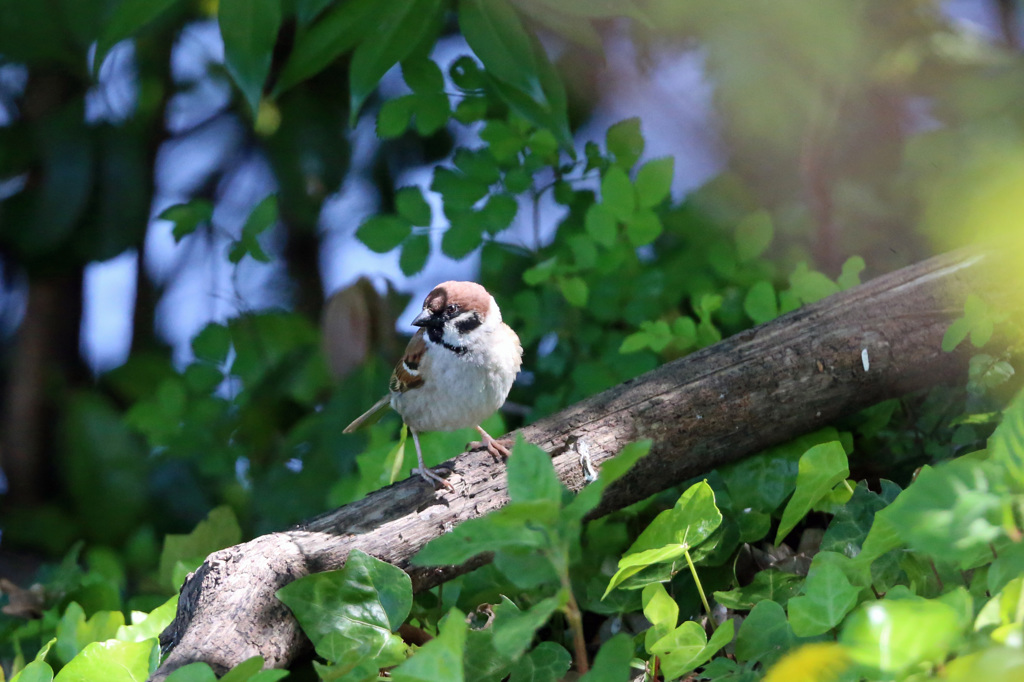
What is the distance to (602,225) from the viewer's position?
2.48 m

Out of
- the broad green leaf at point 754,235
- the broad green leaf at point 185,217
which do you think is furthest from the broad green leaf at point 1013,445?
the broad green leaf at point 185,217

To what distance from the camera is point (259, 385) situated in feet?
10.1

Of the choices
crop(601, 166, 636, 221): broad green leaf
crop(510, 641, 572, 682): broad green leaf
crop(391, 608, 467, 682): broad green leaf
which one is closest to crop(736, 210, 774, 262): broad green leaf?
crop(601, 166, 636, 221): broad green leaf

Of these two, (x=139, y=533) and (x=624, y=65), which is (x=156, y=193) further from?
(x=624, y=65)

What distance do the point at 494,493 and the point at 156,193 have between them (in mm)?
2567

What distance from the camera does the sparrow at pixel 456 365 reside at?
2324mm

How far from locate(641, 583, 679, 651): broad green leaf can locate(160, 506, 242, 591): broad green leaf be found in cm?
136

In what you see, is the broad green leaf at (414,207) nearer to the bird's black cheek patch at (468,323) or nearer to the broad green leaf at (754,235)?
the bird's black cheek patch at (468,323)

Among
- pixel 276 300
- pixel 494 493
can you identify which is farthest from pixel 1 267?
pixel 494 493

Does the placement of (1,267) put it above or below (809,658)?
below

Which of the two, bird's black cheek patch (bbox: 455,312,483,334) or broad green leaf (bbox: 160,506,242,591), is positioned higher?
bird's black cheek patch (bbox: 455,312,483,334)

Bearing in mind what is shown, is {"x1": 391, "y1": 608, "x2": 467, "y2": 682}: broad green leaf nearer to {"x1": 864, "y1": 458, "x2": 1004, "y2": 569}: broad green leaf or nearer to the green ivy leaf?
the green ivy leaf

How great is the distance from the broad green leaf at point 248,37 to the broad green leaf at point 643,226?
115 cm

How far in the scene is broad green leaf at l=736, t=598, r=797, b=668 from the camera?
4.68ft
